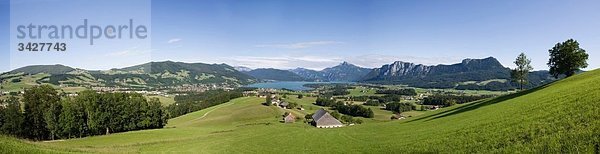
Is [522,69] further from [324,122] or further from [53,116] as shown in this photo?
[53,116]

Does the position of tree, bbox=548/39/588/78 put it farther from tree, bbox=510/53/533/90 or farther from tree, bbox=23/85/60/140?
tree, bbox=23/85/60/140

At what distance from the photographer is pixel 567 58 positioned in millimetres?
50969

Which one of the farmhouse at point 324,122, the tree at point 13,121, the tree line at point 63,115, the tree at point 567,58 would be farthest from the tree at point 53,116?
the tree at point 567,58

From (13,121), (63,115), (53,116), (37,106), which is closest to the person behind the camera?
(13,121)

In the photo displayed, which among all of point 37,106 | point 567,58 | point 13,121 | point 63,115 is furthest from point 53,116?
point 567,58

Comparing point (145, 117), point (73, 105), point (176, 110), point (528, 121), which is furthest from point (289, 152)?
point (176, 110)

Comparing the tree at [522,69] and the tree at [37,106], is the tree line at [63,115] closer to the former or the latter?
the tree at [37,106]

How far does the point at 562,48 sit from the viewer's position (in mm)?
51094

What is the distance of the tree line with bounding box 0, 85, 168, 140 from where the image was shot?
49250mm

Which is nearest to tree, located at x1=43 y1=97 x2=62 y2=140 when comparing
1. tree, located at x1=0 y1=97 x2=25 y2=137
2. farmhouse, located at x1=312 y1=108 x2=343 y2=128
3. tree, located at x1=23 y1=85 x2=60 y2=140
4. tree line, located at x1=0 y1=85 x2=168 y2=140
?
tree line, located at x1=0 y1=85 x2=168 y2=140

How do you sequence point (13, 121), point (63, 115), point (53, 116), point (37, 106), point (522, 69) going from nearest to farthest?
point (13, 121), point (53, 116), point (37, 106), point (63, 115), point (522, 69)

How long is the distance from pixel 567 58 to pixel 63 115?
253 feet

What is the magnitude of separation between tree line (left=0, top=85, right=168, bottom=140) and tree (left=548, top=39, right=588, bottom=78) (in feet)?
236

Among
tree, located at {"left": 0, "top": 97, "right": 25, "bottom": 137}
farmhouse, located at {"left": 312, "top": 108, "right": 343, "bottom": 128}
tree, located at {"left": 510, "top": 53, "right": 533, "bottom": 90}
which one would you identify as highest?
tree, located at {"left": 510, "top": 53, "right": 533, "bottom": 90}
